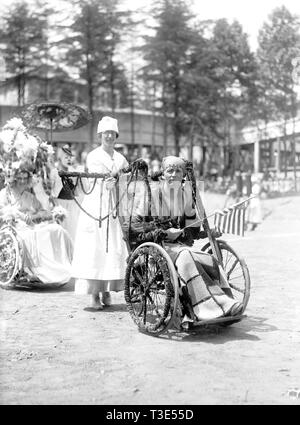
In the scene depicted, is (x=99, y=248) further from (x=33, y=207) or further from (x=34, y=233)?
(x=33, y=207)

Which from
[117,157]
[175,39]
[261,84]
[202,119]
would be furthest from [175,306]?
[202,119]

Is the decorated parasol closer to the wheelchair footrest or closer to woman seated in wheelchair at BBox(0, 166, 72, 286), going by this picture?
woman seated in wheelchair at BBox(0, 166, 72, 286)

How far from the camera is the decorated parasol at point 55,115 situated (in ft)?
36.1

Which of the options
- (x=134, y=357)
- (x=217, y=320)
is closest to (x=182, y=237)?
(x=217, y=320)

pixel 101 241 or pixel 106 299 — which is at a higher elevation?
pixel 101 241

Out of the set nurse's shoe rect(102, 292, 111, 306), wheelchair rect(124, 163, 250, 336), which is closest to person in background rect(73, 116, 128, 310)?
nurse's shoe rect(102, 292, 111, 306)

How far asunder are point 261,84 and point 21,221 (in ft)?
60.1

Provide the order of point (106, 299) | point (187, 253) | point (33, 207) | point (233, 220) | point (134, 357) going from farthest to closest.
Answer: point (33, 207) < point (106, 299) < point (233, 220) < point (187, 253) < point (134, 357)

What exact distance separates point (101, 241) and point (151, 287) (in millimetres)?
1189

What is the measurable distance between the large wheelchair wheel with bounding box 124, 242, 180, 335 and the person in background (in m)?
0.73

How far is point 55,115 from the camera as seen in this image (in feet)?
37.3

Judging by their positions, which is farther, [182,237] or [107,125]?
[107,125]

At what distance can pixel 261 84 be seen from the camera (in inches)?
949

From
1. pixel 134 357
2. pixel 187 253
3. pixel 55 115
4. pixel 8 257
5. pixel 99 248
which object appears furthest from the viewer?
pixel 55 115
